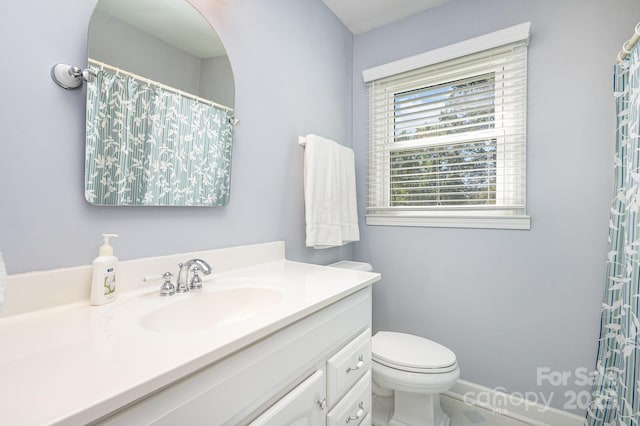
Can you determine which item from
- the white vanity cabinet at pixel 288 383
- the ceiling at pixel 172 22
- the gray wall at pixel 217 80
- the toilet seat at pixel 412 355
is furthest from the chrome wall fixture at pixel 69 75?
the toilet seat at pixel 412 355

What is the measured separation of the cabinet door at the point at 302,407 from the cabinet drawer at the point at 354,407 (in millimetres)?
67

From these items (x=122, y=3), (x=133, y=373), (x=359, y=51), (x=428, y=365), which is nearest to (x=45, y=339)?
(x=133, y=373)

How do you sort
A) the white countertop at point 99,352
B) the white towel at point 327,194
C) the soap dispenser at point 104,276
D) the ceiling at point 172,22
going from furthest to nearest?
1. the white towel at point 327,194
2. the ceiling at point 172,22
3. the soap dispenser at point 104,276
4. the white countertop at point 99,352

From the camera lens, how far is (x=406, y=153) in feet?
6.41

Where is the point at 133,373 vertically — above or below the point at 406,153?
below

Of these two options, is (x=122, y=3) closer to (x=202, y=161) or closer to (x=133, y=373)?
(x=202, y=161)

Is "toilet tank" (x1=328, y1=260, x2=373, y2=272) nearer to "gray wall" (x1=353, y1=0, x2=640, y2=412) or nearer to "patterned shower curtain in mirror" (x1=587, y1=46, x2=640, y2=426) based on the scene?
"gray wall" (x1=353, y1=0, x2=640, y2=412)

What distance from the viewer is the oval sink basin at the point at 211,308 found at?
33.1 inches

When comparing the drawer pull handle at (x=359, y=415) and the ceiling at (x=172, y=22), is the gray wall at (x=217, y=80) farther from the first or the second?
the drawer pull handle at (x=359, y=415)

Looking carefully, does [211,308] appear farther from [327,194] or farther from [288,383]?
[327,194]

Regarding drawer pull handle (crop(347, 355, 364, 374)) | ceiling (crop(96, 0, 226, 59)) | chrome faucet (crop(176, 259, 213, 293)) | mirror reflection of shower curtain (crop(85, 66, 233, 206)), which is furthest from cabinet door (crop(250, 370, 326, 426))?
ceiling (crop(96, 0, 226, 59))

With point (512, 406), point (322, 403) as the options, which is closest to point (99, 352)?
point (322, 403)

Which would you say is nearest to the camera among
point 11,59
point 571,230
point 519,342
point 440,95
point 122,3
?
point 11,59

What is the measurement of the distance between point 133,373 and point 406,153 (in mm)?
1854
